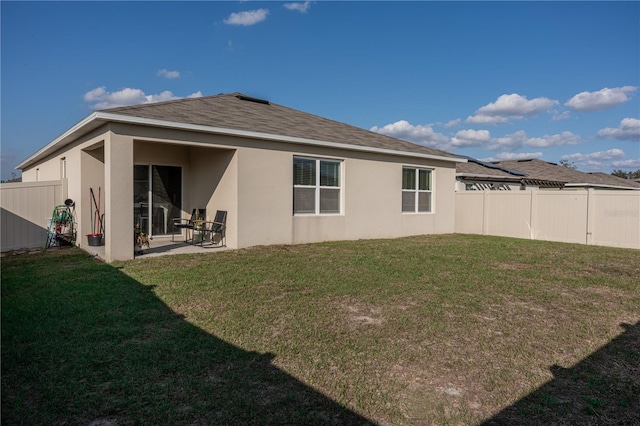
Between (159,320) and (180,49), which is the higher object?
(180,49)

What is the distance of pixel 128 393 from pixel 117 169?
6.11m

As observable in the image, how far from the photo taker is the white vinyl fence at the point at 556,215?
1209 cm

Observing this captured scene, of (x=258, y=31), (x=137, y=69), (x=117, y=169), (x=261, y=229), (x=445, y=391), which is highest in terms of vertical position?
(x=258, y=31)

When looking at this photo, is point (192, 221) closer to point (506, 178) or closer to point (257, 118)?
point (257, 118)

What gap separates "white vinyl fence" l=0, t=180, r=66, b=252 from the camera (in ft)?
33.6

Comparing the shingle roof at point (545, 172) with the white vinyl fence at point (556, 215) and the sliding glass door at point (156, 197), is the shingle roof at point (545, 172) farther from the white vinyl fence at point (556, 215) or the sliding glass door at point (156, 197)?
the sliding glass door at point (156, 197)

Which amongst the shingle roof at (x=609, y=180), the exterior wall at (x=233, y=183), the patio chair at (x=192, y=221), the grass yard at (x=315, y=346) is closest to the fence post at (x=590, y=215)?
the grass yard at (x=315, y=346)

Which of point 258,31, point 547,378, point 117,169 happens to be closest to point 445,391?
point 547,378

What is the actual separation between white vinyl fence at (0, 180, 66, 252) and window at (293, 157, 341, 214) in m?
6.94

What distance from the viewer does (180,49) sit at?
45.8 feet

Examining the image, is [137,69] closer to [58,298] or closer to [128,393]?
[58,298]

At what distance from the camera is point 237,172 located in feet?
31.4

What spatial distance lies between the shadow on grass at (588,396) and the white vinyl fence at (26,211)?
12165mm

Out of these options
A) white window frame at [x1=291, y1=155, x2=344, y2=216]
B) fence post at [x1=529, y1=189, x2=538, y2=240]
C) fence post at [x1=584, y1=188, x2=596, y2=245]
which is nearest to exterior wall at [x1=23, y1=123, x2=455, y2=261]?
white window frame at [x1=291, y1=155, x2=344, y2=216]
